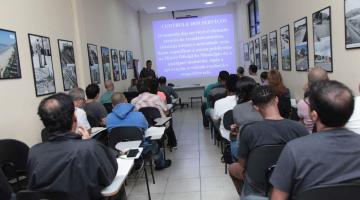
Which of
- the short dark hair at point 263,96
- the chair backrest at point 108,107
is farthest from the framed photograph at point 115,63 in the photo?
the short dark hair at point 263,96

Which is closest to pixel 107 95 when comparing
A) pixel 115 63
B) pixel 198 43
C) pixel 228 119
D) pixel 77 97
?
pixel 115 63

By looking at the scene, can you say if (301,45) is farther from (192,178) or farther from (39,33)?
(39,33)

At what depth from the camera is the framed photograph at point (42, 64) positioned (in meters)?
4.21

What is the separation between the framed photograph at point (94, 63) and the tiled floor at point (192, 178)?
2.08m

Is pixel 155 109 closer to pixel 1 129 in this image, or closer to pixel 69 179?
pixel 1 129

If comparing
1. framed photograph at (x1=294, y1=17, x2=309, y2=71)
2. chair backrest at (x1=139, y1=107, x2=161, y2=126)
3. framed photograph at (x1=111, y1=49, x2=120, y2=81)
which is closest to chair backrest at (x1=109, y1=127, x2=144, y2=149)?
chair backrest at (x1=139, y1=107, x2=161, y2=126)

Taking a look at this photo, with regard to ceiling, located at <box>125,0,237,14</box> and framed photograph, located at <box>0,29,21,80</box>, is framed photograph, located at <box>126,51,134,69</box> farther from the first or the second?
framed photograph, located at <box>0,29,21,80</box>

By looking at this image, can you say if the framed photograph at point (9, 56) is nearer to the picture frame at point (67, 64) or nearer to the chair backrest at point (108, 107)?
the picture frame at point (67, 64)

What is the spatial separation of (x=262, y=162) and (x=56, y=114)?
1.32 m

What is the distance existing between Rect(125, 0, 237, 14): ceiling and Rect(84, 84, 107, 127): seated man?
18.4 ft

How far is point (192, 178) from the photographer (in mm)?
4230

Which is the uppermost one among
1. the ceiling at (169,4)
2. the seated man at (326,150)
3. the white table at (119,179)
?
the ceiling at (169,4)

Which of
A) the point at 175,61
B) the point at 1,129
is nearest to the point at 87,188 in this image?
the point at 1,129

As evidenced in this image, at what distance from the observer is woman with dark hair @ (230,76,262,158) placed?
3.04 metres
